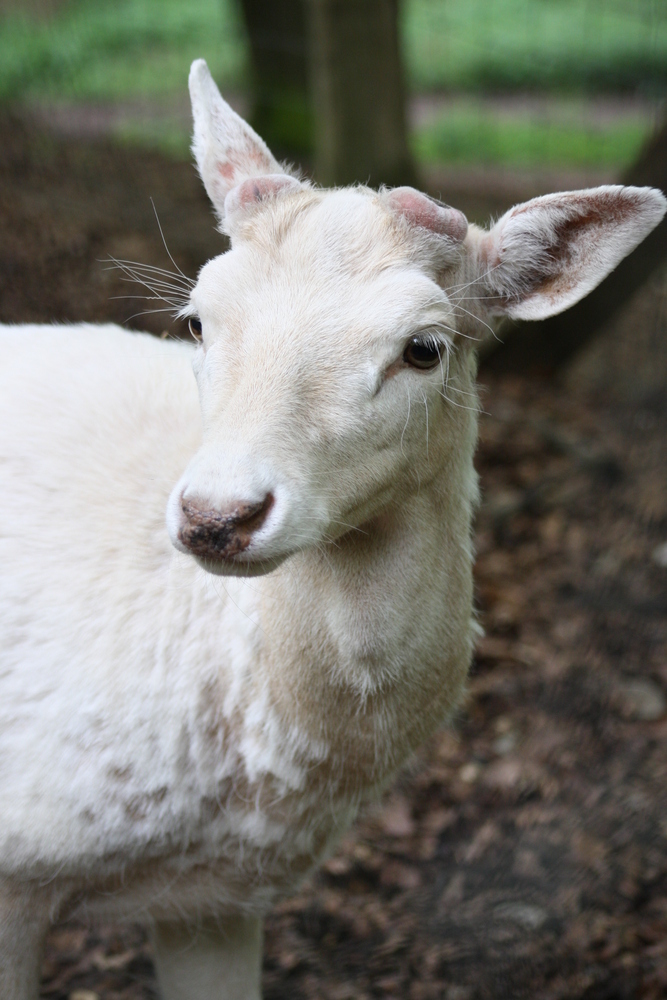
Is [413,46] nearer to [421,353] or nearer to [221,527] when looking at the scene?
[421,353]

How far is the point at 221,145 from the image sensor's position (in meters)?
2.81

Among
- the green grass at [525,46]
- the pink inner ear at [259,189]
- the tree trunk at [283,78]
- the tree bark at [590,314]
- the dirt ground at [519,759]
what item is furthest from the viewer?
the green grass at [525,46]

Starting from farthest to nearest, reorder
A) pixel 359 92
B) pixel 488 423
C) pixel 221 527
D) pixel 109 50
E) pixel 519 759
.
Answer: pixel 109 50 < pixel 359 92 < pixel 488 423 < pixel 519 759 < pixel 221 527

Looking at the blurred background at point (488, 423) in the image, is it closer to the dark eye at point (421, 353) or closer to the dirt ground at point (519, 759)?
the dirt ground at point (519, 759)

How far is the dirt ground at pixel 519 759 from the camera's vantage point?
393cm

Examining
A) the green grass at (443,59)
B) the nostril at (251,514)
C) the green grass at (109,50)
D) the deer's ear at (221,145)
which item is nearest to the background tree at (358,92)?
the green grass at (443,59)

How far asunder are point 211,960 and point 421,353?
229 cm

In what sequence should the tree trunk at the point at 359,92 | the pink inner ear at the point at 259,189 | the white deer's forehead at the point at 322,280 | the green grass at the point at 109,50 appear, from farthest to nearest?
the green grass at the point at 109,50
the tree trunk at the point at 359,92
the pink inner ear at the point at 259,189
the white deer's forehead at the point at 322,280

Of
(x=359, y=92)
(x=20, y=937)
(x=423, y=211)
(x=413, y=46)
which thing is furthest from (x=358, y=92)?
(x=20, y=937)

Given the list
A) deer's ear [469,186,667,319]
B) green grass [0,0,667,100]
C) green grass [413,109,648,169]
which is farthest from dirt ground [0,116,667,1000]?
green grass [413,109,648,169]

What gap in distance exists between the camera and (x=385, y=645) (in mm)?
2619

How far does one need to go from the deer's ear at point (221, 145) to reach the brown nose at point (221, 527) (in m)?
1.15

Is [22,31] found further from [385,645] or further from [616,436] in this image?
[385,645]

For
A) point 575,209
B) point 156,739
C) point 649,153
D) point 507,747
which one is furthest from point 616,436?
point 156,739
